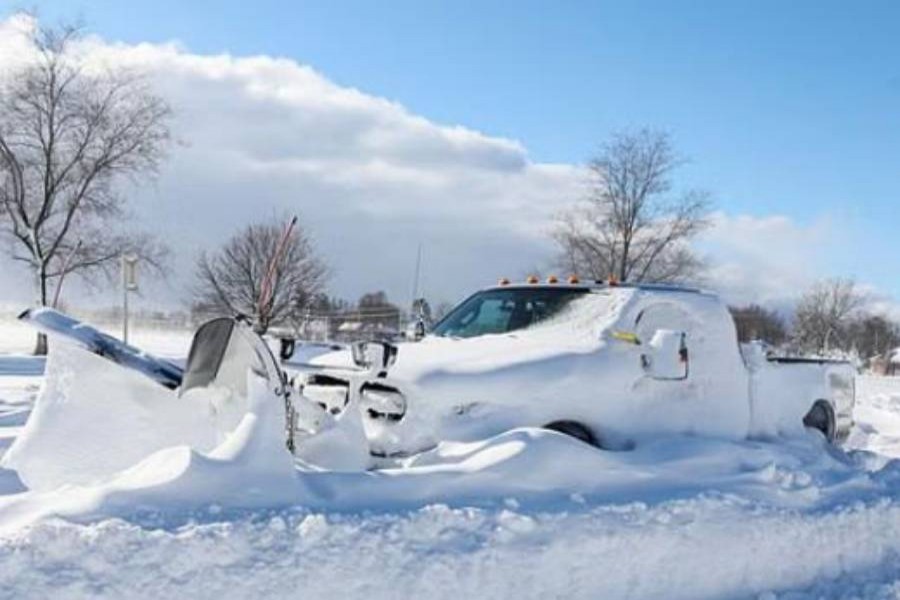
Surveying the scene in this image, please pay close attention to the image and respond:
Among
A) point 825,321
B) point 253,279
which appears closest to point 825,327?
point 825,321

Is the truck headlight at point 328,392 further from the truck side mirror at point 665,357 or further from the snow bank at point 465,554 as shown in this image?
the truck side mirror at point 665,357

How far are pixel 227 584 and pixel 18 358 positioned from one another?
26277 millimetres

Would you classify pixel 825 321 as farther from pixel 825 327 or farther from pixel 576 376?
pixel 576 376

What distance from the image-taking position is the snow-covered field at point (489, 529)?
12.4 feet

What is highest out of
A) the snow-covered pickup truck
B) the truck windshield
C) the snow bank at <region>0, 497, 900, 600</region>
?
the truck windshield

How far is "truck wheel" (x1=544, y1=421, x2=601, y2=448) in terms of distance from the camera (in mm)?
6230

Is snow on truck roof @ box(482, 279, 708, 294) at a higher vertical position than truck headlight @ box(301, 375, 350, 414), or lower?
higher

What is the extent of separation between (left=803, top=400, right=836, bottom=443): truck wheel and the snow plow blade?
5498mm

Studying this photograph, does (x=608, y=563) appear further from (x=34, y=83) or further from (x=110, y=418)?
(x=34, y=83)

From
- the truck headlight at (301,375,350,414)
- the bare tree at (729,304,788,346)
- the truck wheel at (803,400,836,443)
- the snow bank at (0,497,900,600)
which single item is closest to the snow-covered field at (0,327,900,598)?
the snow bank at (0,497,900,600)

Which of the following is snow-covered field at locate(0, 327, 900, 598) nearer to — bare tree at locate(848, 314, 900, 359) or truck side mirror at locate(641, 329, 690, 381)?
truck side mirror at locate(641, 329, 690, 381)

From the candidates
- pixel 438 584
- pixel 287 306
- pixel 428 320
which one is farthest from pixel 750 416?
pixel 287 306

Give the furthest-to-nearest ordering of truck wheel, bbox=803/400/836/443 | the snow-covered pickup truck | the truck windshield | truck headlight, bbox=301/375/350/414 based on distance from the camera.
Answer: truck wheel, bbox=803/400/836/443 < the truck windshield < truck headlight, bbox=301/375/350/414 < the snow-covered pickup truck

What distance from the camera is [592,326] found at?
22.6 feet
